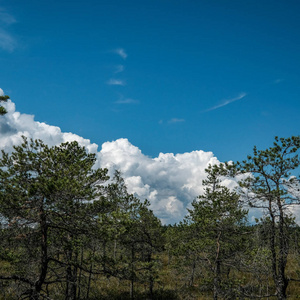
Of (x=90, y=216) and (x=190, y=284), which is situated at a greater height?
(x=90, y=216)

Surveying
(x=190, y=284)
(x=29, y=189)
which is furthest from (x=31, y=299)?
(x=190, y=284)

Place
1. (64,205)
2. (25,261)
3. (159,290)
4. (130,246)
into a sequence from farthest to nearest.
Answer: (159,290)
(130,246)
(25,261)
(64,205)

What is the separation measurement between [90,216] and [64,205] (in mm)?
1317

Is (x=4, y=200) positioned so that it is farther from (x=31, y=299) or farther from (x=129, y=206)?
(x=129, y=206)

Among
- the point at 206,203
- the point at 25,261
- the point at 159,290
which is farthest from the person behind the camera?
the point at 159,290

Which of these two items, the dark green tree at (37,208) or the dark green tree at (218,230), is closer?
the dark green tree at (37,208)

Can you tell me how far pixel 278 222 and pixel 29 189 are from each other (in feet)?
35.7

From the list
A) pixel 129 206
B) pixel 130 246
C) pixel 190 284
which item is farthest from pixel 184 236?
pixel 190 284

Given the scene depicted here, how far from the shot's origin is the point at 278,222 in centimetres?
1166

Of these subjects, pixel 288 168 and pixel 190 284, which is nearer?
pixel 288 168

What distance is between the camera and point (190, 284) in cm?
3075

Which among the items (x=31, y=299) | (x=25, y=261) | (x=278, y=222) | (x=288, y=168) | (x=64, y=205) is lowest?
(x=31, y=299)

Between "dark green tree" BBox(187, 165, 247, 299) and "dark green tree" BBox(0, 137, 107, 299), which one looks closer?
"dark green tree" BBox(0, 137, 107, 299)

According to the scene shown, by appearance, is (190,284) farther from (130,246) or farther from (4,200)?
(4,200)
